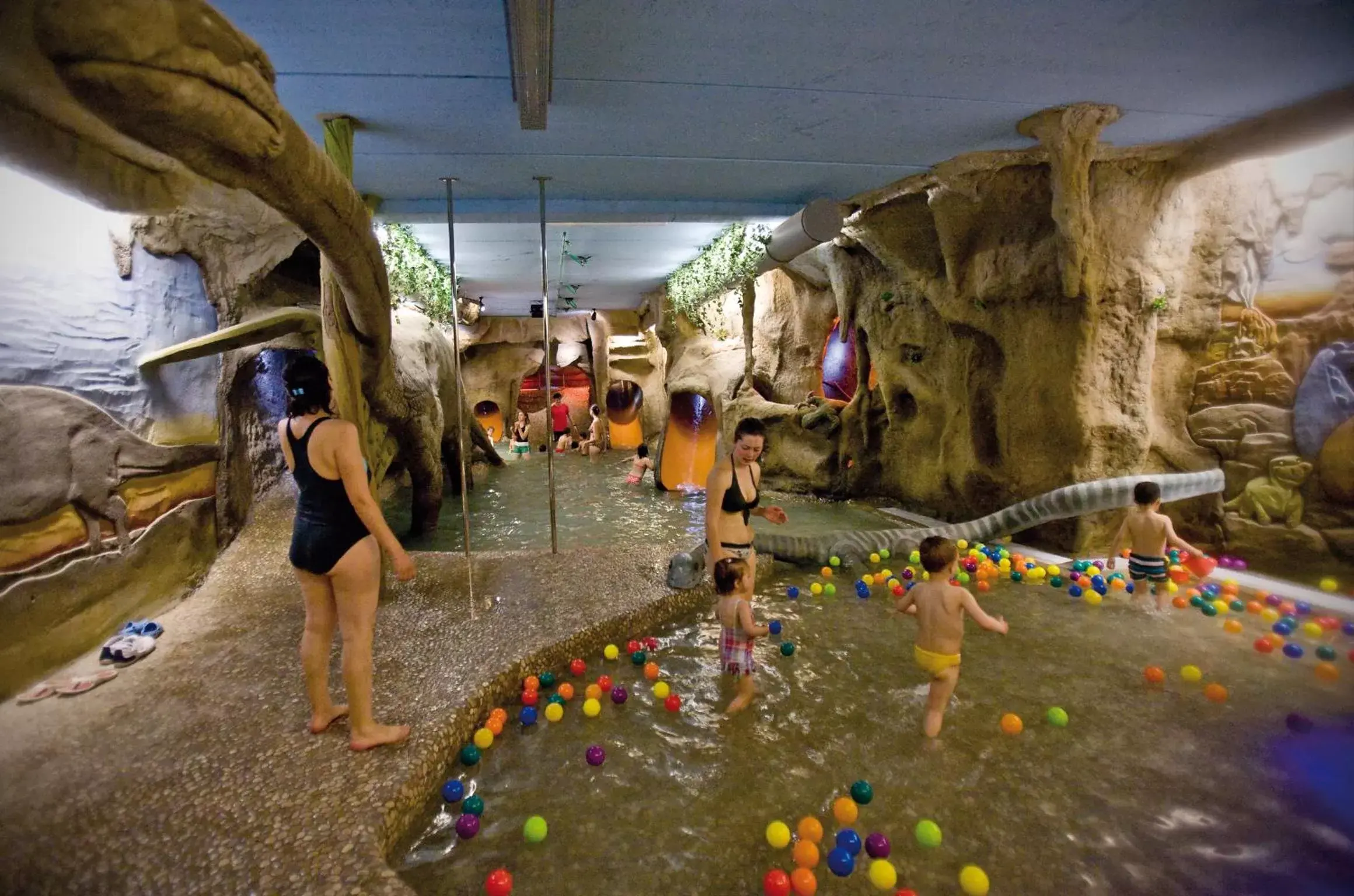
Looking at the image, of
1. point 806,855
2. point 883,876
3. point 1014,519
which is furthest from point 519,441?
point 883,876

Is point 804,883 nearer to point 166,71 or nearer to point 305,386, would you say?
point 305,386

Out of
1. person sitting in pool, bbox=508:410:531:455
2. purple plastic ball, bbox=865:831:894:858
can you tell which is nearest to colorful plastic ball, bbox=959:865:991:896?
purple plastic ball, bbox=865:831:894:858

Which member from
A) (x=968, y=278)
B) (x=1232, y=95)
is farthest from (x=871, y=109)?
(x=968, y=278)

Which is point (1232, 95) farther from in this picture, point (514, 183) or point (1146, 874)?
point (514, 183)

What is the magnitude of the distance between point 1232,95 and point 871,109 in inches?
104

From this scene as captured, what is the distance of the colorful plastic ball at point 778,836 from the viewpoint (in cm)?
242

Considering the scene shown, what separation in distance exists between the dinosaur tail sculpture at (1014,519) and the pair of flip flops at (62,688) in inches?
148

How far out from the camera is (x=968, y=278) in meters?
6.88

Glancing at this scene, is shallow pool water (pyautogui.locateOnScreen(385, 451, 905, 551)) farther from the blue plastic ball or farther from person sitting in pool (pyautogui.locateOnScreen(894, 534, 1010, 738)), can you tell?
the blue plastic ball

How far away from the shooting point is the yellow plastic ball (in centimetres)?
223

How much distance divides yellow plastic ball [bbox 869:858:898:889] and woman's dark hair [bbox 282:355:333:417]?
119 inches

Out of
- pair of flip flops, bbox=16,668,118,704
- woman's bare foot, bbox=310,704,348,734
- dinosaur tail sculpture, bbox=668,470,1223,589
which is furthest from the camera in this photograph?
dinosaur tail sculpture, bbox=668,470,1223,589

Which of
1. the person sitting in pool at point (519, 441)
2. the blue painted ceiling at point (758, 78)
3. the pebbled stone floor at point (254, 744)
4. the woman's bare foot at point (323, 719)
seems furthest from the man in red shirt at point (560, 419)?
the woman's bare foot at point (323, 719)

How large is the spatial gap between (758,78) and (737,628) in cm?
356
